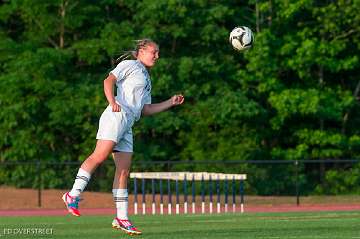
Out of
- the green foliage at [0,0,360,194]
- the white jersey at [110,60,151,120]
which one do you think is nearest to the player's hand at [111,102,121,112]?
the white jersey at [110,60,151,120]

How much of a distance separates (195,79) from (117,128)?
2309 centimetres

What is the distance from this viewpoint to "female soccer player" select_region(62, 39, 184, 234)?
12.0m

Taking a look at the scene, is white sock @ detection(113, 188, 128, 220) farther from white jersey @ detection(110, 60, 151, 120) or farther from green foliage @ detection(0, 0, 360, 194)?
green foliage @ detection(0, 0, 360, 194)

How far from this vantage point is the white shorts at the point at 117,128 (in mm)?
11984

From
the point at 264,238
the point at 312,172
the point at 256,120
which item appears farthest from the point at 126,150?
the point at 256,120

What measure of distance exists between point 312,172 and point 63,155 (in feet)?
28.6

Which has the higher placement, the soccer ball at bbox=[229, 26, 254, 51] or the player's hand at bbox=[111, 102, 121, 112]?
the soccer ball at bbox=[229, 26, 254, 51]

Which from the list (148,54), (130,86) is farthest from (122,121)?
(148,54)

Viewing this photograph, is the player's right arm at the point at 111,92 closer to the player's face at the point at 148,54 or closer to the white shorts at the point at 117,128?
the white shorts at the point at 117,128

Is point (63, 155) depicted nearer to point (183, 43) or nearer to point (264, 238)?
point (183, 43)

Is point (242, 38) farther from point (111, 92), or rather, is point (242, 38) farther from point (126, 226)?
point (126, 226)

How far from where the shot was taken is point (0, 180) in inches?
1328

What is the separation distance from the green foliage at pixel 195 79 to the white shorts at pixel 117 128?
21.5m

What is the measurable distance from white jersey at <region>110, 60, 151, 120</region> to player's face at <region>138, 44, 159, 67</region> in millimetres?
196
